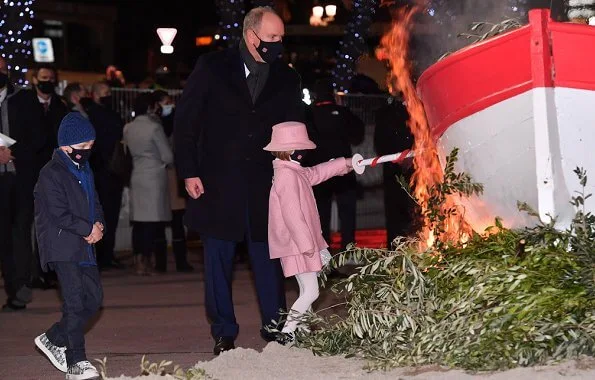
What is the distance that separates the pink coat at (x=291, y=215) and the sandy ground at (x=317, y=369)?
0.71 m

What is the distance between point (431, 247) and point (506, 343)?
4.31ft

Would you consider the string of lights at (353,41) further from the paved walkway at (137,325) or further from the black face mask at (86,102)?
the paved walkway at (137,325)

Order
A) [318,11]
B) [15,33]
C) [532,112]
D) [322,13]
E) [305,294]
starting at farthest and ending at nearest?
[322,13]
[318,11]
[15,33]
[305,294]
[532,112]

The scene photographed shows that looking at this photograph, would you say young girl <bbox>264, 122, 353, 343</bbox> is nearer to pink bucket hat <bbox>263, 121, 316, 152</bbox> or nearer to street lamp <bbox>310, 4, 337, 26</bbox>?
pink bucket hat <bbox>263, 121, 316, 152</bbox>

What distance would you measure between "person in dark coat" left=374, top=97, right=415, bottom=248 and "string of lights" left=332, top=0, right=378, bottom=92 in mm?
9645

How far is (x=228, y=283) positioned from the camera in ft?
28.9

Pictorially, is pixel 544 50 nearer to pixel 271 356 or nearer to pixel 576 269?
pixel 576 269

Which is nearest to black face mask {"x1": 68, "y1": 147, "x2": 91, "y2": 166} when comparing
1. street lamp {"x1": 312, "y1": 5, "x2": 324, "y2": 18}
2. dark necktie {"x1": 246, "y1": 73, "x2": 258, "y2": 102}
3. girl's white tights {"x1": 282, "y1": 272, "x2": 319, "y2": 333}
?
dark necktie {"x1": 246, "y1": 73, "x2": 258, "y2": 102}

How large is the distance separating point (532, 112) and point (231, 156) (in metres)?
2.32

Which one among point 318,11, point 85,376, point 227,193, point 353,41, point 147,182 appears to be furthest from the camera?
point 318,11

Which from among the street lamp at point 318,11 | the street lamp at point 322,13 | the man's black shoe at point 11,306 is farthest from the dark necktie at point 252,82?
the street lamp at point 318,11

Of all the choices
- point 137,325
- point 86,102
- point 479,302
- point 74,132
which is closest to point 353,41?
point 86,102

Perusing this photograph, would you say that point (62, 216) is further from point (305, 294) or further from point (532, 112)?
point (532, 112)

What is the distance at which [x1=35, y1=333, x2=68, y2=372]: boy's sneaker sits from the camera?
26.9 ft
